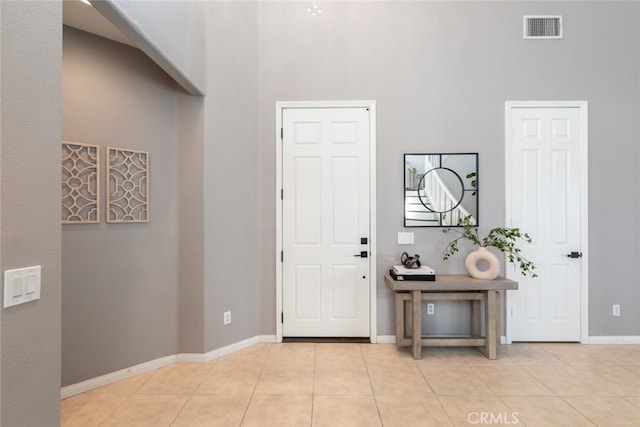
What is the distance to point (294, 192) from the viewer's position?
3414 millimetres

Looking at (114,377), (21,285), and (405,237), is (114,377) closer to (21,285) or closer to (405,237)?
(21,285)

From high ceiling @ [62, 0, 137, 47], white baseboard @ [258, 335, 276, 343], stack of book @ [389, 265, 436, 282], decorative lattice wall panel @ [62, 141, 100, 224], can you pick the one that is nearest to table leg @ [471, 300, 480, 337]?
stack of book @ [389, 265, 436, 282]

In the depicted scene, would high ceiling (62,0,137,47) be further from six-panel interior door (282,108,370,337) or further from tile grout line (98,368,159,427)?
tile grout line (98,368,159,427)

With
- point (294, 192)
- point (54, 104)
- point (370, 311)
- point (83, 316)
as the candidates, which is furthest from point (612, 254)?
point (83, 316)

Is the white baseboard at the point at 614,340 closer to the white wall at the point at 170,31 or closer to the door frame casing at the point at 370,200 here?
the door frame casing at the point at 370,200

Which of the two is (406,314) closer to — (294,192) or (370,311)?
(370,311)

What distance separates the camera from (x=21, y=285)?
1.14 metres

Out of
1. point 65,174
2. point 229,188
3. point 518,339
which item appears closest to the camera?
point 65,174

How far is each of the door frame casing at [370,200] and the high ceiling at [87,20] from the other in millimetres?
1538

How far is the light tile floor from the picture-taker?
2119 millimetres

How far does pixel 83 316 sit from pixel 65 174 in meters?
1.12

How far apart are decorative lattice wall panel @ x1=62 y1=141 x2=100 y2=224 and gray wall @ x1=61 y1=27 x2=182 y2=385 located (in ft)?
0.22

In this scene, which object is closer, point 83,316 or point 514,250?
point 83,316

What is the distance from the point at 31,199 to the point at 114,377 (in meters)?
2.07
